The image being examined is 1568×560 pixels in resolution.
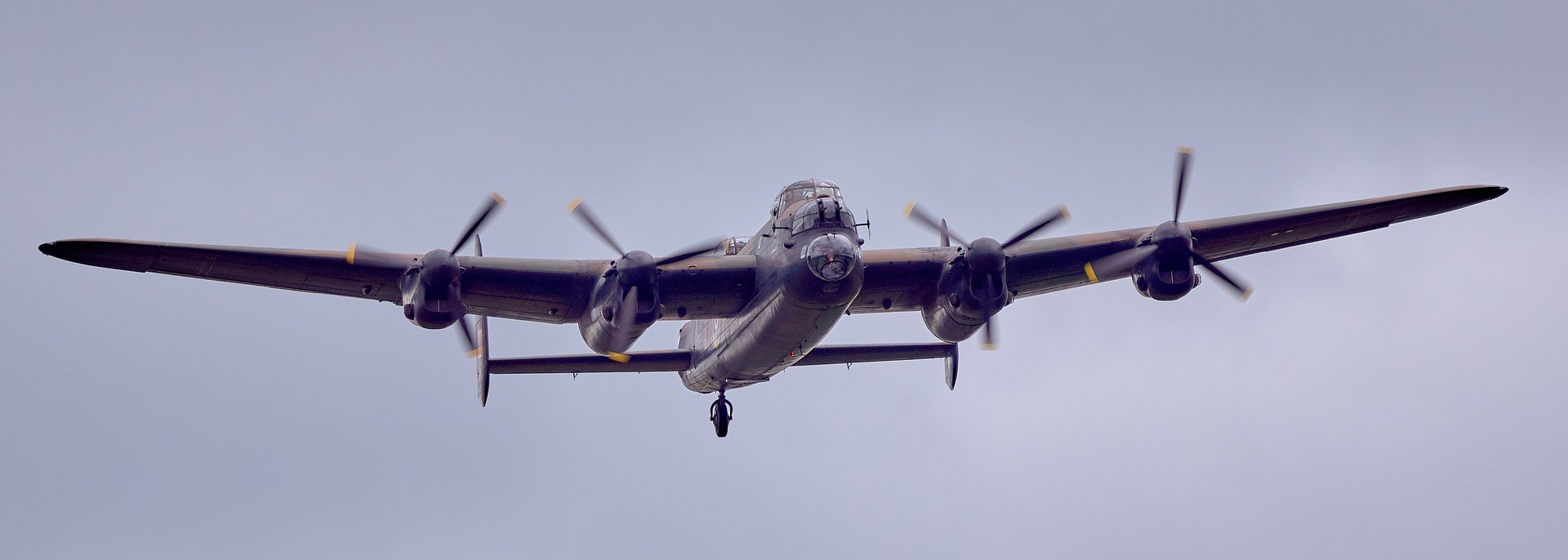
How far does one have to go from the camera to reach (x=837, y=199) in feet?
88.9

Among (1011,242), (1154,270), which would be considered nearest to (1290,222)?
(1154,270)

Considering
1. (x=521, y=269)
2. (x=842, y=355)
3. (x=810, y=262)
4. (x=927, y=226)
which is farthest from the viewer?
(x=842, y=355)

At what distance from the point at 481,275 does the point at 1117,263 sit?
1420 centimetres

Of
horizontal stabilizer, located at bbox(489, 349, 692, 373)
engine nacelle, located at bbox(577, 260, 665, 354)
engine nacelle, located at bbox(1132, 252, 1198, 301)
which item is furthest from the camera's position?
horizontal stabilizer, located at bbox(489, 349, 692, 373)

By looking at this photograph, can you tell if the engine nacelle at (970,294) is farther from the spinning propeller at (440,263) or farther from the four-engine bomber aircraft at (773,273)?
the spinning propeller at (440,263)

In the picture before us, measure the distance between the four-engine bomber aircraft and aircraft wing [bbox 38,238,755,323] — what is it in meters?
A: 0.03

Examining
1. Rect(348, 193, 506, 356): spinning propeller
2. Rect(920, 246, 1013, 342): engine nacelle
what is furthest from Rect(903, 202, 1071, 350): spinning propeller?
Rect(348, 193, 506, 356): spinning propeller

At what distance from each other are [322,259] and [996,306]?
1434cm

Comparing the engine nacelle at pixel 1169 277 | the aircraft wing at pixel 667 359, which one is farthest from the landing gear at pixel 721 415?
the engine nacelle at pixel 1169 277

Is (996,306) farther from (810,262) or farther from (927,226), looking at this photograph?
(810,262)

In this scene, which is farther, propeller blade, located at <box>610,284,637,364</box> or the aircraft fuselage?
propeller blade, located at <box>610,284,637,364</box>

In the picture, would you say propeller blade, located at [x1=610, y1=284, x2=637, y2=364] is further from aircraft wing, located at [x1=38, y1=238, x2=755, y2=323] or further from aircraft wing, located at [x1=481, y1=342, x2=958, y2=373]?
aircraft wing, located at [x1=481, y1=342, x2=958, y2=373]

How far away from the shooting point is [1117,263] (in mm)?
A: 29484

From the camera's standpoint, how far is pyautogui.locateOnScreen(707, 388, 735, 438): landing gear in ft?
114
